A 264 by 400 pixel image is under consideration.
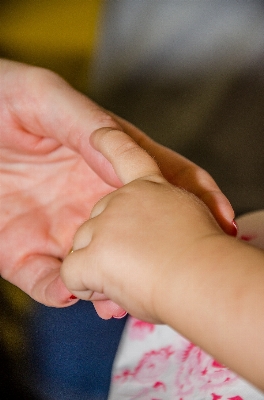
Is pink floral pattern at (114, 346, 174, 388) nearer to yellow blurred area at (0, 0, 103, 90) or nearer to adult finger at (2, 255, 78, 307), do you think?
adult finger at (2, 255, 78, 307)

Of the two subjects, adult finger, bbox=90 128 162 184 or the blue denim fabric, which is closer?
adult finger, bbox=90 128 162 184

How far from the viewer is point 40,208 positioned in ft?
1.57

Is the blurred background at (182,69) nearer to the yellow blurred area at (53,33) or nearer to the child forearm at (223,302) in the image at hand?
the yellow blurred area at (53,33)

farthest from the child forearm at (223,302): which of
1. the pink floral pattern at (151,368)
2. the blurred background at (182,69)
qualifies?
the blurred background at (182,69)

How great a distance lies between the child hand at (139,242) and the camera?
0.27 meters

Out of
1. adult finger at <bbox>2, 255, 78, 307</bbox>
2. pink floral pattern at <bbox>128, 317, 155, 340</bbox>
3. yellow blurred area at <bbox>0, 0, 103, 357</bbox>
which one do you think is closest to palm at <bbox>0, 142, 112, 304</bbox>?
adult finger at <bbox>2, 255, 78, 307</bbox>

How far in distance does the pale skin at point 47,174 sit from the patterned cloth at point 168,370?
12cm

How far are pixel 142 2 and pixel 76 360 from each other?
1.65 feet

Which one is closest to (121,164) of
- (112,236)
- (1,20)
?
(112,236)

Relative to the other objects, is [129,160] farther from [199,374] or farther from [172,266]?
[199,374]

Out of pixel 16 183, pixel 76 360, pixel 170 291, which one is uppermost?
pixel 170 291

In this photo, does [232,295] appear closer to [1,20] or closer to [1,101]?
[1,101]

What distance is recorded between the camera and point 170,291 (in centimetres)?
26

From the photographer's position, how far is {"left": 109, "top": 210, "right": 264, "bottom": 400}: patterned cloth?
454mm
